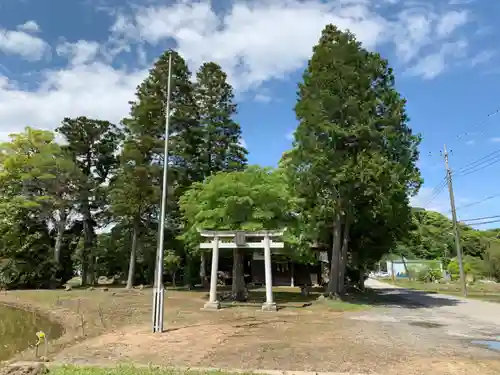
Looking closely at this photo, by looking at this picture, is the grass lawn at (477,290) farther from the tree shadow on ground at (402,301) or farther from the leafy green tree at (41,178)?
the leafy green tree at (41,178)

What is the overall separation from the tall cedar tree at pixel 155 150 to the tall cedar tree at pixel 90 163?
457 cm

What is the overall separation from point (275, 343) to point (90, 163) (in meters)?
28.5

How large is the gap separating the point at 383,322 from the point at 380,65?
42.7 ft

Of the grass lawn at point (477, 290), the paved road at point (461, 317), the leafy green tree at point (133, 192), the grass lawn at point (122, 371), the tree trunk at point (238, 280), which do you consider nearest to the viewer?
the grass lawn at point (122, 371)

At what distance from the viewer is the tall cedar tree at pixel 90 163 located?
3219cm

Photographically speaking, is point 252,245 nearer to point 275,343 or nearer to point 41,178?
point 275,343

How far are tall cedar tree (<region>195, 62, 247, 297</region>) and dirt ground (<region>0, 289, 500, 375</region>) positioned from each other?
17197 mm

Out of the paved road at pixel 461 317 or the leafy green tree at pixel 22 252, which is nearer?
the paved road at pixel 461 317

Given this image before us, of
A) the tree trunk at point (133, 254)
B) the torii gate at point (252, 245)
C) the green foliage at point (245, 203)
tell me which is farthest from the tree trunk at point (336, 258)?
the tree trunk at point (133, 254)

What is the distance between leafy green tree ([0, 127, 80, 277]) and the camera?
29.7m

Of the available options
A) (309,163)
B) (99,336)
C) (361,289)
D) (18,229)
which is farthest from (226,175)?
(18,229)

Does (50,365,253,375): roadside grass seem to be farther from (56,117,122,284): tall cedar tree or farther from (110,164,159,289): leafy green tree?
(56,117,122,284): tall cedar tree

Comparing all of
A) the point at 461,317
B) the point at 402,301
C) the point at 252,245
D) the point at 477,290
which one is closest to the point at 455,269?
the point at 477,290

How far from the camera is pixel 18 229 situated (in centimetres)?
2867
